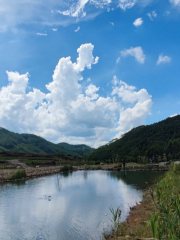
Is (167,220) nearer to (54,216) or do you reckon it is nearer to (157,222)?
(157,222)

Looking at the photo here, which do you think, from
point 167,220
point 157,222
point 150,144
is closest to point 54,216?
point 157,222

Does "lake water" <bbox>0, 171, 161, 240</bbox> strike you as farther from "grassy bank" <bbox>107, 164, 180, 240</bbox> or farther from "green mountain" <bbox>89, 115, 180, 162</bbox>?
"green mountain" <bbox>89, 115, 180, 162</bbox>

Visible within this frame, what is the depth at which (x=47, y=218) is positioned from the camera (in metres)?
15.7

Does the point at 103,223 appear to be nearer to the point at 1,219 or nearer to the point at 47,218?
the point at 47,218

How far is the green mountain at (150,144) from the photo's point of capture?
119688 mm

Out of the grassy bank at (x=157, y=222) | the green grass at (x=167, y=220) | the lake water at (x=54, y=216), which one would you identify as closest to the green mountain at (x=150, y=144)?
the lake water at (x=54, y=216)

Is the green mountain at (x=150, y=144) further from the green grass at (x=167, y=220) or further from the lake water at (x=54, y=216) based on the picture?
the green grass at (x=167, y=220)

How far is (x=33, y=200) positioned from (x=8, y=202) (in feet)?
8.07

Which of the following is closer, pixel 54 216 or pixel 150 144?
pixel 54 216

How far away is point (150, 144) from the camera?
139000 mm

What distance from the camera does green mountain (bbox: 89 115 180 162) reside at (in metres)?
120

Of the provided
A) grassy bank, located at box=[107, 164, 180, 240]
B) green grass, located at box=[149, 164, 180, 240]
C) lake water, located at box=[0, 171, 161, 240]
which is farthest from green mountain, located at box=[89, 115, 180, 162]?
green grass, located at box=[149, 164, 180, 240]

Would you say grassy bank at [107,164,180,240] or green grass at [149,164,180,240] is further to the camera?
grassy bank at [107,164,180,240]

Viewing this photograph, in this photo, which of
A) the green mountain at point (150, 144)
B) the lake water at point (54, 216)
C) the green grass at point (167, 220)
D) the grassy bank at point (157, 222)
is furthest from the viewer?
the green mountain at point (150, 144)
